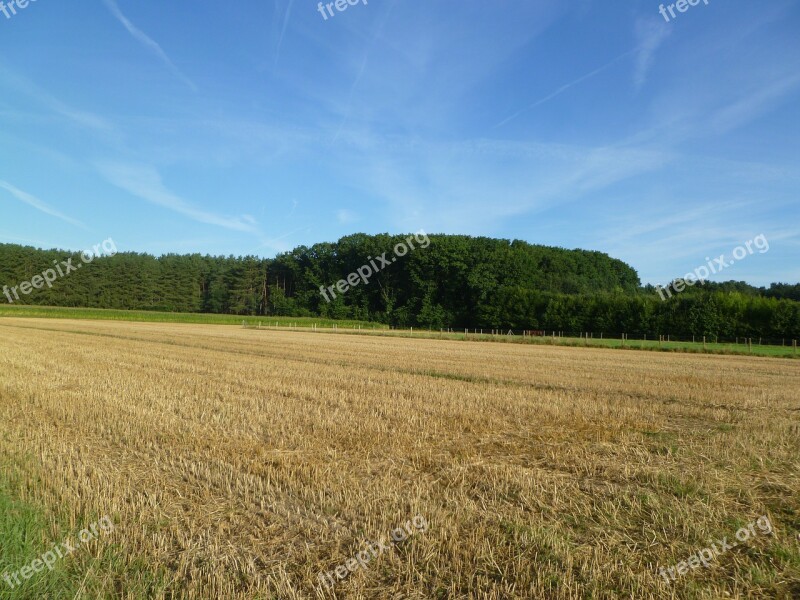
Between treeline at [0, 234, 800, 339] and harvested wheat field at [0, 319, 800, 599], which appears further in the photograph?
treeline at [0, 234, 800, 339]

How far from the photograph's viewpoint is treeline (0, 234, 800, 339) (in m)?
63.1

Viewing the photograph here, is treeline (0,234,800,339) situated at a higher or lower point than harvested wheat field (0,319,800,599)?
higher

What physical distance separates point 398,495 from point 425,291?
292 ft

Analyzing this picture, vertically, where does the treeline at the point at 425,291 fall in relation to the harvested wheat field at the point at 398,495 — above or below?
above

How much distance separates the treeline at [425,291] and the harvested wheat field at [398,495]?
58.7m

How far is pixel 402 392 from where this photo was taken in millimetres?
12961

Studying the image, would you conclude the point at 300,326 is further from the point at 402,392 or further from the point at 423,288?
the point at 402,392

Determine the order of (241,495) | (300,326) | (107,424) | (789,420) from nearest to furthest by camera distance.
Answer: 1. (241,495)
2. (107,424)
3. (789,420)
4. (300,326)

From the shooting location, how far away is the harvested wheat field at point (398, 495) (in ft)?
12.7

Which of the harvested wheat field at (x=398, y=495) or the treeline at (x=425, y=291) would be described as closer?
the harvested wheat field at (x=398, y=495)

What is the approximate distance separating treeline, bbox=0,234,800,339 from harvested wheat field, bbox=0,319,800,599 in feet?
192

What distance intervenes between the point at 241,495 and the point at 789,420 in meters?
11.2

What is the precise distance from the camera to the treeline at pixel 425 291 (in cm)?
6309

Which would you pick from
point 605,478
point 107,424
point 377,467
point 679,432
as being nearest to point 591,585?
point 605,478
